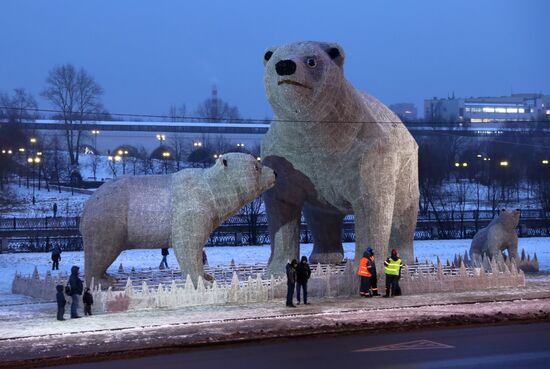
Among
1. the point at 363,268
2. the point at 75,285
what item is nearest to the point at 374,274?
the point at 363,268

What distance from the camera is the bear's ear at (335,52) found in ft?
53.0

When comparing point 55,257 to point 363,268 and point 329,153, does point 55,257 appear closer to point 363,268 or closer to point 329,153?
point 329,153

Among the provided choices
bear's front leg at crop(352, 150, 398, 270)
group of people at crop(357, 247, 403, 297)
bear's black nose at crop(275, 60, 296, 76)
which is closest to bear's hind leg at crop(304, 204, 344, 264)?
bear's front leg at crop(352, 150, 398, 270)

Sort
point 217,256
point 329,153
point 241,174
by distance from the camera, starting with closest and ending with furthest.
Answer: point 241,174
point 329,153
point 217,256

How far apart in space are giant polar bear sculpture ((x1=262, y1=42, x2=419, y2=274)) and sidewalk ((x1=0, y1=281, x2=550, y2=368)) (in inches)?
79.9

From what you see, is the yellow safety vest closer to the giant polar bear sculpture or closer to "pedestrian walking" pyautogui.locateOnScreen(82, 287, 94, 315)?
the giant polar bear sculpture

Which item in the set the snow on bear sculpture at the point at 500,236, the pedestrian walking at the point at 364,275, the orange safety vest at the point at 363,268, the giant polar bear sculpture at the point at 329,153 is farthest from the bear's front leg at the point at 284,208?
the snow on bear sculpture at the point at 500,236

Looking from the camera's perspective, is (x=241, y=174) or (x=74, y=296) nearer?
(x=74, y=296)

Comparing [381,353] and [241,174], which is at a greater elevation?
[241,174]

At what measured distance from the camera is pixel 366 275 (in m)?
16.5

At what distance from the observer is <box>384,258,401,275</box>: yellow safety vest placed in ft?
54.1

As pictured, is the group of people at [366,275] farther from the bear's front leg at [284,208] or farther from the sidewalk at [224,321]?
the bear's front leg at [284,208]

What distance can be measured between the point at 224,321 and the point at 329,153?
467cm

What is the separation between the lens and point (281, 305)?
51.3ft
